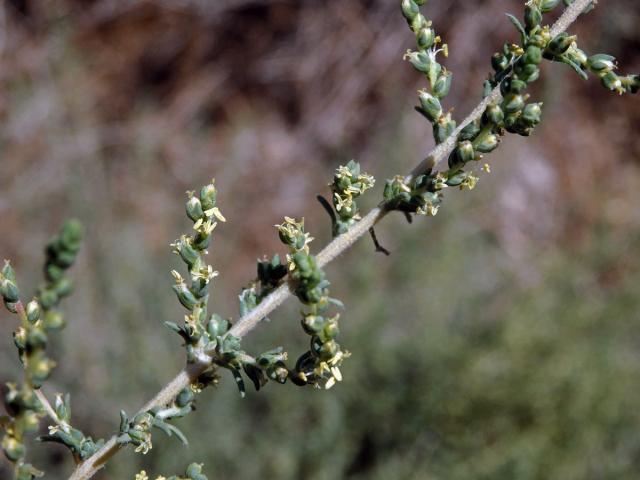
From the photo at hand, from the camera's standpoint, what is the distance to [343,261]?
6.16 m

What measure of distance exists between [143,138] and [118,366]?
6.81ft

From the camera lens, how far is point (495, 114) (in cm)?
148

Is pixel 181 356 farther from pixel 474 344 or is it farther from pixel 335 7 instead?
pixel 335 7

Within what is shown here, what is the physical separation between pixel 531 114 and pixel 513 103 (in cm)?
5

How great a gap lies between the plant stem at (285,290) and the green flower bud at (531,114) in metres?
0.08

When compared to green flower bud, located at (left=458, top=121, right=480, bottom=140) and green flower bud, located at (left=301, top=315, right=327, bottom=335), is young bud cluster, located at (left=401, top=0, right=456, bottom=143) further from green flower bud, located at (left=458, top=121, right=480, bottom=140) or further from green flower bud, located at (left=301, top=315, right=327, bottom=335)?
green flower bud, located at (left=301, top=315, right=327, bottom=335)

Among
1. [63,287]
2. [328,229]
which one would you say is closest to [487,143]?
[63,287]

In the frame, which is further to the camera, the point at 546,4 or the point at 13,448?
the point at 546,4

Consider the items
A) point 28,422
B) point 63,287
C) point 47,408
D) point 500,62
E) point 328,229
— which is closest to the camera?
point 63,287

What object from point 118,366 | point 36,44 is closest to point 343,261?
point 118,366

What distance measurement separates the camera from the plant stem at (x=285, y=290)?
1491 mm

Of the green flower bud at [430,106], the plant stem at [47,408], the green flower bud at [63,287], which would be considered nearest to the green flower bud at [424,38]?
the green flower bud at [430,106]

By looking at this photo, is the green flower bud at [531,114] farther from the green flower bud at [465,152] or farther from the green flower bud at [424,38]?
the green flower bud at [424,38]

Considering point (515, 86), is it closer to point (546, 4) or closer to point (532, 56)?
point (532, 56)
